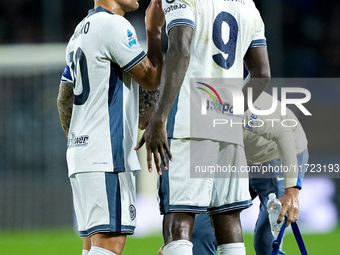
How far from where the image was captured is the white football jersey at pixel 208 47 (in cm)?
244

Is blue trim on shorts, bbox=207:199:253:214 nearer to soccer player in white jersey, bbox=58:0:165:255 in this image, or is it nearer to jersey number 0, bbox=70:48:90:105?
soccer player in white jersey, bbox=58:0:165:255

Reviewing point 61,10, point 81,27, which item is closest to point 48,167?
point 61,10

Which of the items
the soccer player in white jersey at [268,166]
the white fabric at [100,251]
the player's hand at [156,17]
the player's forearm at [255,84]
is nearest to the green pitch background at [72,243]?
the soccer player in white jersey at [268,166]

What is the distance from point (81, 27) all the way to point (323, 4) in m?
10.5

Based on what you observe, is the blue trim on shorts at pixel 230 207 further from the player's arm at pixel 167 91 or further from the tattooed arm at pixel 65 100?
the tattooed arm at pixel 65 100

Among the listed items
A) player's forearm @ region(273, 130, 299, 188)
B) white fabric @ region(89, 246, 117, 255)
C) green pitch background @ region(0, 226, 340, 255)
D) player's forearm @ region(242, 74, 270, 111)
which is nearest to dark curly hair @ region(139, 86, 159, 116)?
player's forearm @ region(242, 74, 270, 111)

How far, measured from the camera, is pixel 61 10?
10.2m

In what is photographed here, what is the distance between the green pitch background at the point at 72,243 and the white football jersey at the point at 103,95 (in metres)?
3.76

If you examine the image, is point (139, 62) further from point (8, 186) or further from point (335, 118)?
point (335, 118)

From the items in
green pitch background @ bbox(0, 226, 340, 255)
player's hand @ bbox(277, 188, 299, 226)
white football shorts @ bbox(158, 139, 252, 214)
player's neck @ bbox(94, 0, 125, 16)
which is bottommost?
green pitch background @ bbox(0, 226, 340, 255)

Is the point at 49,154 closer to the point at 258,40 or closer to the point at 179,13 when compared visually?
the point at 258,40

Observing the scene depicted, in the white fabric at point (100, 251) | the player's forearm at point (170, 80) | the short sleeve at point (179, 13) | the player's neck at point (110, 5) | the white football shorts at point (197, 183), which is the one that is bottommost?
the white fabric at point (100, 251)

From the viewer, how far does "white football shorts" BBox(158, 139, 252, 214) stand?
7.92 feet

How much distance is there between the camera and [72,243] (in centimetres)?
693
